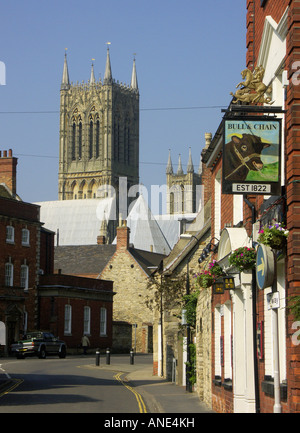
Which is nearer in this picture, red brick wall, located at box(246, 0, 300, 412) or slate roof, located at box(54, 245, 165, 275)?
red brick wall, located at box(246, 0, 300, 412)

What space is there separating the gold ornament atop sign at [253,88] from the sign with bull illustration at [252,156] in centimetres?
147

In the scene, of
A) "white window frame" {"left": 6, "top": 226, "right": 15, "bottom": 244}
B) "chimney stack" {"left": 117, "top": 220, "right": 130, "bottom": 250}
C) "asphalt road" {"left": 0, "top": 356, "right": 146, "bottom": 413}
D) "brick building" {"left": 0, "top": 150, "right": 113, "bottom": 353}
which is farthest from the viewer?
"chimney stack" {"left": 117, "top": 220, "right": 130, "bottom": 250}

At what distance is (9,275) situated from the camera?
193 ft

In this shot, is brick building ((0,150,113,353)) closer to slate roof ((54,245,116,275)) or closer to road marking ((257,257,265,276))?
slate roof ((54,245,116,275))

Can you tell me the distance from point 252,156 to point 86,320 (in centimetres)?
5372

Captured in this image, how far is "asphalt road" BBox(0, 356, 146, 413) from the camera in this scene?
1933 centimetres

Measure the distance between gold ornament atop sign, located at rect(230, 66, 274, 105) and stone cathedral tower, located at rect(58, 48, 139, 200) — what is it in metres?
150

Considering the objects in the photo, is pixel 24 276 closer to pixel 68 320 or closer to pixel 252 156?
pixel 68 320

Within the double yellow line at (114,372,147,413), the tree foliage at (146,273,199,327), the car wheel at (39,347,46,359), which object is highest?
the tree foliage at (146,273,199,327)

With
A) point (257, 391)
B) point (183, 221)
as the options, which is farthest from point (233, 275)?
point (183, 221)

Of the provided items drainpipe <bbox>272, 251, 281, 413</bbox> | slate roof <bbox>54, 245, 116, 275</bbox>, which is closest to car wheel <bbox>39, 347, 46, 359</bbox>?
slate roof <bbox>54, 245, 116, 275</bbox>

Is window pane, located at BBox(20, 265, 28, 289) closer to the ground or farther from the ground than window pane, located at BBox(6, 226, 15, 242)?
closer to the ground

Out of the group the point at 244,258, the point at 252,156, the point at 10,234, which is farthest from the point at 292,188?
the point at 10,234

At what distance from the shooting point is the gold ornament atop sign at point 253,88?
46.2ft
